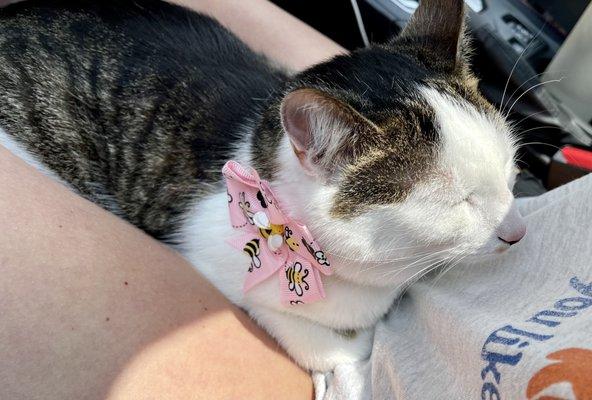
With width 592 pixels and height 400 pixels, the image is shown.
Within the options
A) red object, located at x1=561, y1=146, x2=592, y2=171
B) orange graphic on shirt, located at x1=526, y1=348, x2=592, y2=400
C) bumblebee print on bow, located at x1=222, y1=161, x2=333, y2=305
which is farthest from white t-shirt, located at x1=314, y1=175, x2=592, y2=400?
red object, located at x1=561, y1=146, x2=592, y2=171

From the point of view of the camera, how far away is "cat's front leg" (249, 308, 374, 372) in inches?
41.3

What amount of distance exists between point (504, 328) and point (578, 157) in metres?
0.78

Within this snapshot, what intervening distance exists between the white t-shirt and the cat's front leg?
1.2 inches

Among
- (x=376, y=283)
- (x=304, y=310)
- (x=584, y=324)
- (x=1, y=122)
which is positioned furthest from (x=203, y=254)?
(x=584, y=324)

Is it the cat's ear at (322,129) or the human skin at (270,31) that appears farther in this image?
the human skin at (270,31)

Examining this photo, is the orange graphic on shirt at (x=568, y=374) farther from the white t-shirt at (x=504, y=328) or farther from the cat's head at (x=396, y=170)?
the cat's head at (x=396, y=170)

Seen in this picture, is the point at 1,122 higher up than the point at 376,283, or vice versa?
the point at 376,283

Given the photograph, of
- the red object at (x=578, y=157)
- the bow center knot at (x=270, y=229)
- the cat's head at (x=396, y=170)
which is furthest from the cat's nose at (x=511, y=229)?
the red object at (x=578, y=157)

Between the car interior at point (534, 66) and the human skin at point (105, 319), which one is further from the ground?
the car interior at point (534, 66)

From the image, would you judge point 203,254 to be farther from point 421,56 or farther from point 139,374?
point 421,56

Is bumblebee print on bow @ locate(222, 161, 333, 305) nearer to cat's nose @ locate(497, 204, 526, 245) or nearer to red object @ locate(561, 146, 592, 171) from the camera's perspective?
cat's nose @ locate(497, 204, 526, 245)

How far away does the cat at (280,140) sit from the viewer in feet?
2.91

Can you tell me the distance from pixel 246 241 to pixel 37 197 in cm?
37

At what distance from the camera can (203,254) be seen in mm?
1157
